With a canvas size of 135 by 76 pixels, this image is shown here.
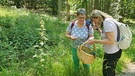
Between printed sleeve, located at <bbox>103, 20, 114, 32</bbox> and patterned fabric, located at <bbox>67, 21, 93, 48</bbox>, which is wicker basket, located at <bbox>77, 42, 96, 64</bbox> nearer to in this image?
patterned fabric, located at <bbox>67, 21, 93, 48</bbox>

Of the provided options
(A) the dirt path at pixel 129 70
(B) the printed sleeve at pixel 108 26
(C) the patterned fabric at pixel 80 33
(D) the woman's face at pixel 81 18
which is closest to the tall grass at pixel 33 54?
(A) the dirt path at pixel 129 70

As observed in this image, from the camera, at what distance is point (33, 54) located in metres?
7.10

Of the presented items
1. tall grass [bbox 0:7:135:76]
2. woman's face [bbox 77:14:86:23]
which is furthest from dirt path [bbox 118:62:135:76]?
woman's face [bbox 77:14:86:23]

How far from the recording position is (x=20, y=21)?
10.0m

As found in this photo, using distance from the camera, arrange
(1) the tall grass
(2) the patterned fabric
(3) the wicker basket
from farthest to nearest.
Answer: (1) the tall grass < (2) the patterned fabric < (3) the wicker basket

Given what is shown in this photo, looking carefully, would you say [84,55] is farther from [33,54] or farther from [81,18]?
[33,54]

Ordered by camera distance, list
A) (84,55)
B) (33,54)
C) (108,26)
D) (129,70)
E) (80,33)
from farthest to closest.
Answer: (129,70) → (33,54) → (80,33) → (84,55) → (108,26)

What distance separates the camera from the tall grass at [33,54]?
18.6ft

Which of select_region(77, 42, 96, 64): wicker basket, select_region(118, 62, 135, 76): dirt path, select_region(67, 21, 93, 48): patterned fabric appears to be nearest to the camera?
select_region(77, 42, 96, 64): wicker basket

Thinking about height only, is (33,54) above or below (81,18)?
below

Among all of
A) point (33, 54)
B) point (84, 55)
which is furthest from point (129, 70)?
point (84, 55)

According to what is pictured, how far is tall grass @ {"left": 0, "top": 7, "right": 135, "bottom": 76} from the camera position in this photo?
5672mm

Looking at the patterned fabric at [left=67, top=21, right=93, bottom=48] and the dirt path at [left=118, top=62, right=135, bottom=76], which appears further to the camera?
the dirt path at [left=118, top=62, right=135, bottom=76]

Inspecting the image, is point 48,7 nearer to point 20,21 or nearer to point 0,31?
point 20,21
